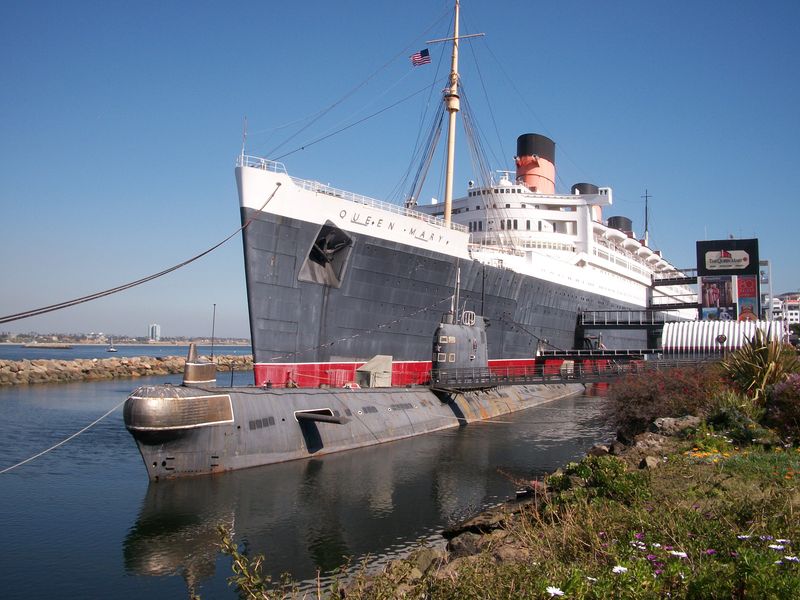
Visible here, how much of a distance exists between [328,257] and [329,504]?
38.2ft

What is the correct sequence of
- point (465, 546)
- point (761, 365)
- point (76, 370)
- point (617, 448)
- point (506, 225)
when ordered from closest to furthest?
point (465, 546), point (761, 365), point (617, 448), point (506, 225), point (76, 370)

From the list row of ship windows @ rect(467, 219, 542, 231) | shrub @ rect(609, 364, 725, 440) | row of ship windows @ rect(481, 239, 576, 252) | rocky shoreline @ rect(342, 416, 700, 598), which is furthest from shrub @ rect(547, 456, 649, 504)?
row of ship windows @ rect(467, 219, 542, 231)

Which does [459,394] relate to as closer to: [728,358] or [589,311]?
[728,358]

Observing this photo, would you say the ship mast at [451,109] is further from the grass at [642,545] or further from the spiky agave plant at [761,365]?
the grass at [642,545]

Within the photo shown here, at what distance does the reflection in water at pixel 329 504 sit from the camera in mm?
11617

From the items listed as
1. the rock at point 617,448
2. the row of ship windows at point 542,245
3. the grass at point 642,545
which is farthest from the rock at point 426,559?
the row of ship windows at point 542,245

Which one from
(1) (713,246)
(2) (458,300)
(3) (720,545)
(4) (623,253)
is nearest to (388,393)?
(2) (458,300)

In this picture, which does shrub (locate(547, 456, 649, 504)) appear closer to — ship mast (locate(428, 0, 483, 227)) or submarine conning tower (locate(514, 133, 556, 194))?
ship mast (locate(428, 0, 483, 227))

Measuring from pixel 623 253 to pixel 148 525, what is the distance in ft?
169

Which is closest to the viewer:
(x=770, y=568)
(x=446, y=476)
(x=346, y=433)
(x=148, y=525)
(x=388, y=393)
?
(x=770, y=568)

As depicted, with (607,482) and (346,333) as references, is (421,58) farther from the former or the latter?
(607,482)

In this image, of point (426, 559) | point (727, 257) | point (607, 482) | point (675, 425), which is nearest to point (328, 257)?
point (675, 425)

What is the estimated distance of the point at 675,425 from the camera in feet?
51.2

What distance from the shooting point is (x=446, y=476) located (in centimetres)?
1783
